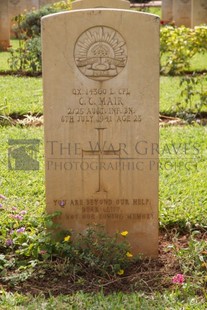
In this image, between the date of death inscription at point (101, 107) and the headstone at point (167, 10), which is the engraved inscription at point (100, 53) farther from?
the headstone at point (167, 10)

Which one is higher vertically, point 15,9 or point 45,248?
point 15,9

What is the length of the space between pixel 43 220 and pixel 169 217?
3.00 feet

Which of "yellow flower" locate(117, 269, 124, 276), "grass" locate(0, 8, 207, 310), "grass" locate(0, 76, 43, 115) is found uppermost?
"grass" locate(0, 76, 43, 115)

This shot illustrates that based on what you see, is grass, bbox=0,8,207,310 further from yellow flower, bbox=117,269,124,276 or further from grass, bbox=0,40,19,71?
grass, bbox=0,40,19,71

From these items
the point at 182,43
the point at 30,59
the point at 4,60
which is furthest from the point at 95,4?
the point at 4,60

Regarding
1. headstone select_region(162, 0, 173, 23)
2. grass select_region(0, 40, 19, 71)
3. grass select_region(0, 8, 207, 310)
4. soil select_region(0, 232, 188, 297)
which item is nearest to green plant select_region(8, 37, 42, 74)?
grass select_region(0, 40, 19, 71)

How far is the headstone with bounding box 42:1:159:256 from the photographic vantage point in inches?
163

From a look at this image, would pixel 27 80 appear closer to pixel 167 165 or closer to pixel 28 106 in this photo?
pixel 28 106

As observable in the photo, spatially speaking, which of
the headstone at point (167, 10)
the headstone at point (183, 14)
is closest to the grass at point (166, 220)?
the headstone at point (183, 14)

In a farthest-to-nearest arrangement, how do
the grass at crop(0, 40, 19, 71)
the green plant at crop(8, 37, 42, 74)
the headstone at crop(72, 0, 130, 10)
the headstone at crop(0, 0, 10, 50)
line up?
1. the headstone at crop(0, 0, 10, 50)
2. the grass at crop(0, 40, 19, 71)
3. the green plant at crop(8, 37, 42, 74)
4. the headstone at crop(72, 0, 130, 10)

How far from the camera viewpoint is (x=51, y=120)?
423 centimetres

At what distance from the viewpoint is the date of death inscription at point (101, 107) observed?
4.22 metres

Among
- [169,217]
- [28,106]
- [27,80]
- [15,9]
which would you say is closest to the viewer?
[169,217]

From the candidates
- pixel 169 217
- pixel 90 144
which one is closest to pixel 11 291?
pixel 90 144
